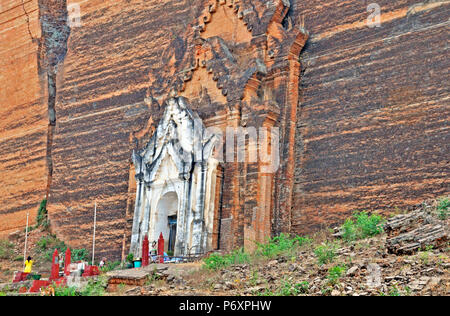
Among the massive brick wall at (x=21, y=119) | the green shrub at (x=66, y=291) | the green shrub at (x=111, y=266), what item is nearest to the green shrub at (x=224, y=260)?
the green shrub at (x=66, y=291)

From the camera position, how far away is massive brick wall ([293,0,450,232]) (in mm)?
16578

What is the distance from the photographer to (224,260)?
15.9 metres

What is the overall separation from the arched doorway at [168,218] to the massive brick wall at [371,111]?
3.47 meters

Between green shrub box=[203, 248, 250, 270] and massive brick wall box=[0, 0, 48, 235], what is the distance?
406 inches

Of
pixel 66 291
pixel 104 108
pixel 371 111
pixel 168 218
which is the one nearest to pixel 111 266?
pixel 168 218

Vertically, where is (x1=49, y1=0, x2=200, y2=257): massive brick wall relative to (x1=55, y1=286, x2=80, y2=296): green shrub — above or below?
above

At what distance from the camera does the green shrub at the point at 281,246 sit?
15633 mm

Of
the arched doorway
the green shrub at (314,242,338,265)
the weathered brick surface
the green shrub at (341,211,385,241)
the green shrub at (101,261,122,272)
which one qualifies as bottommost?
the green shrub at (314,242,338,265)

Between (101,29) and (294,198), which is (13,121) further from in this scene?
(294,198)

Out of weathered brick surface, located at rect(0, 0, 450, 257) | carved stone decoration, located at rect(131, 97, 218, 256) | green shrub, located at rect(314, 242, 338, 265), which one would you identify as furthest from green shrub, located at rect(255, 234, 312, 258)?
carved stone decoration, located at rect(131, 97, 218, 256)

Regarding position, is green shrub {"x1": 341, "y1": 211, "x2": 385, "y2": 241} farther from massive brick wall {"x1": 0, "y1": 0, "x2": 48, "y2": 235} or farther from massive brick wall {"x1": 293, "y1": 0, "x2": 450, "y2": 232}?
massive brick wall {"x1": 0, "y1": 0, "x2": 48, "y2": 235}

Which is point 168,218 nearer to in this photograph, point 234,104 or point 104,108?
point 234,104

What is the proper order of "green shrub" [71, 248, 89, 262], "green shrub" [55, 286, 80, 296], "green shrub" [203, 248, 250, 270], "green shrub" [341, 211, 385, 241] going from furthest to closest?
"green shrub" [71, 248, 89, 262]
"green shrub" [203, 248, 250, 270]
"green shrub" [341, 211, 385, 241]
"green shrub" [55, 286, 80, 296]

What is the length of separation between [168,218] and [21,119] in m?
8.91
